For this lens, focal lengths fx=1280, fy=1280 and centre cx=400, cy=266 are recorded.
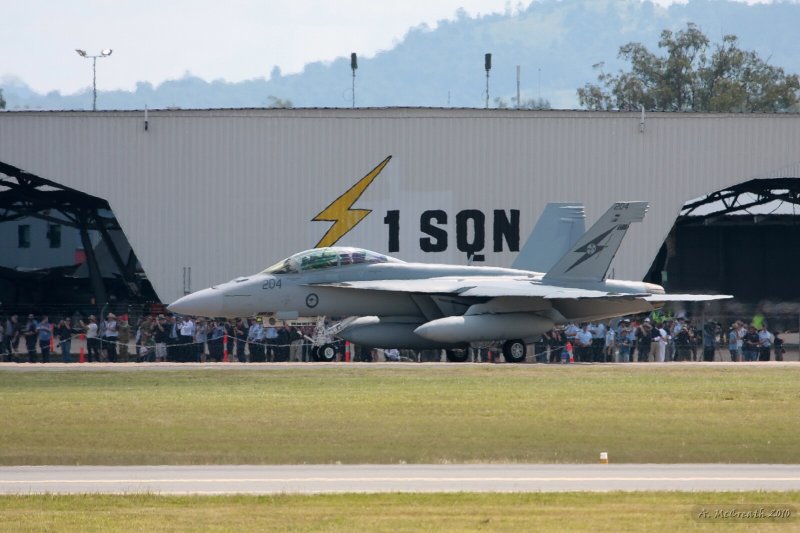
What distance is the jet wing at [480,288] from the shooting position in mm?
30172

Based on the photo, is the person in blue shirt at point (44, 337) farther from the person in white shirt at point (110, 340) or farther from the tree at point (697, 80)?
the tree at point (697, 80)

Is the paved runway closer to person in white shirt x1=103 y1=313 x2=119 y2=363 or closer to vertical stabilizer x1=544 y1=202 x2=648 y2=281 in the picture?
vertical stabilizer x1=544 y1=202 x2=648 y2=281

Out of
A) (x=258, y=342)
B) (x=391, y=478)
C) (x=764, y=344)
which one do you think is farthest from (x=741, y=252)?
(x=391, y=478)

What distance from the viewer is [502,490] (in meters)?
12.6

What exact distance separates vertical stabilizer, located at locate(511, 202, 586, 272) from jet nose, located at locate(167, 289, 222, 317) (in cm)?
879

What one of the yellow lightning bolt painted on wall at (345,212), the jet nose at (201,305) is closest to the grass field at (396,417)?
the jet nose at (201,305)

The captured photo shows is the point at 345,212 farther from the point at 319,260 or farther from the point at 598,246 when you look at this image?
the point at 598,246

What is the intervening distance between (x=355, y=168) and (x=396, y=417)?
2154cm

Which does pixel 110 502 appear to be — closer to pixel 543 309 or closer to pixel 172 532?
pixel 172 532

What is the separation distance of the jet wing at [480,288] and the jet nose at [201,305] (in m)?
2.60

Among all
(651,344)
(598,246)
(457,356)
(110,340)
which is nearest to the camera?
(598,246)

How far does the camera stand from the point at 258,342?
3434 cm

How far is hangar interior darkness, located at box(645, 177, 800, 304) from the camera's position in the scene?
53375 mm

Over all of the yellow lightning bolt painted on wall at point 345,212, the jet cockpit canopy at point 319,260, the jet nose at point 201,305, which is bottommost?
the jet nose at point 201,305
